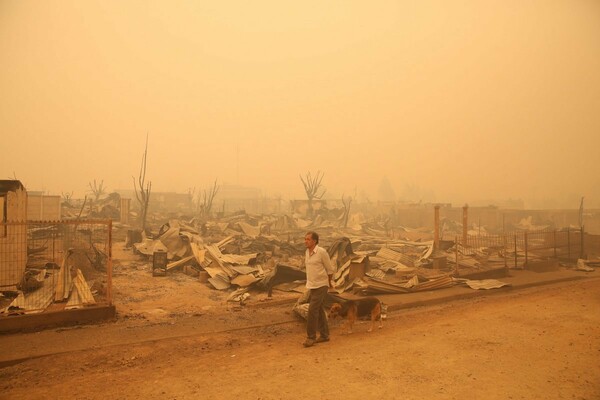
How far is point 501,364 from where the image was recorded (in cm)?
508

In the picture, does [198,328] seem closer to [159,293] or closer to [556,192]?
[159,293]

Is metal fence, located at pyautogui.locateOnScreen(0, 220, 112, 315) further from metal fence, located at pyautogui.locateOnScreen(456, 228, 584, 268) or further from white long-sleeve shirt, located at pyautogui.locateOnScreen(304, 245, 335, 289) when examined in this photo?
metal fence, located at pyautogui.locateOnScreen(456, 228, 584, 268)

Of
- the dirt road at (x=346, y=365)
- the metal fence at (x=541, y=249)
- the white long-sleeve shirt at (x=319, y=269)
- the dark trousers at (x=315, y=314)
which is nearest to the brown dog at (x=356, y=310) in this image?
the dirt road at (x=346, y=365)

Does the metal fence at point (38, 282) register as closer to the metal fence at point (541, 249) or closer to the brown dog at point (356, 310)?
the brown dog at point (356, 310)

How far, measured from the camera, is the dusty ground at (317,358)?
14.5ft

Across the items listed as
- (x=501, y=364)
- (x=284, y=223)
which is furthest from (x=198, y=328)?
(x=284, y=223)

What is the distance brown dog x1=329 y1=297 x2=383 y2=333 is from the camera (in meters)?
6.64

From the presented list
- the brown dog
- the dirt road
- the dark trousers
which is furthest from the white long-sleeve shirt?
the dirt road

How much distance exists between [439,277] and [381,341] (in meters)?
5.22

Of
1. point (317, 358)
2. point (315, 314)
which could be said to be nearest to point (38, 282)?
point (315, 314)

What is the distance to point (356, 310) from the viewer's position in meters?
6.74

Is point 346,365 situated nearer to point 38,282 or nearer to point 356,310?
point 356,310

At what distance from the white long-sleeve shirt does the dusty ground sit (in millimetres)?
973

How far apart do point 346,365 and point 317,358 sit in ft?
1.61
